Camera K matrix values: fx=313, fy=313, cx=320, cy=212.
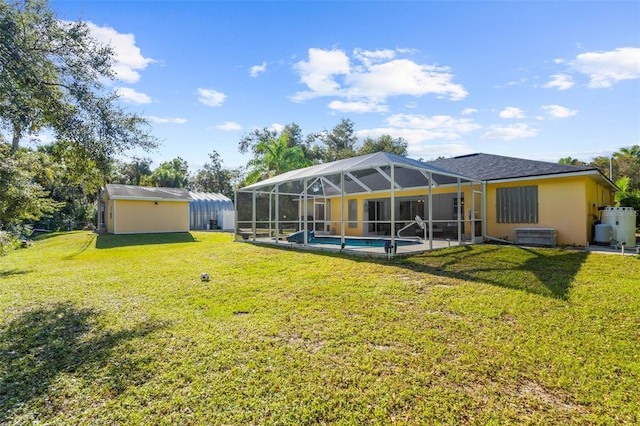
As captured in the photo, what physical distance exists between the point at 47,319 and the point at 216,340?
115 inches

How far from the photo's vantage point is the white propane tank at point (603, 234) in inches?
413

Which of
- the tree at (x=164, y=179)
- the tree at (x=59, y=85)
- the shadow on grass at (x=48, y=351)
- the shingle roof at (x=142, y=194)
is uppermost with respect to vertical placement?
the tree at (x=164, y=179)

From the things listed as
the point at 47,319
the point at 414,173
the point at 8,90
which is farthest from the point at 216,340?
the point at 414,173

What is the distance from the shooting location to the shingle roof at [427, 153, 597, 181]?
11038 mm

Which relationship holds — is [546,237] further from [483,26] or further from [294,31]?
[294,31]

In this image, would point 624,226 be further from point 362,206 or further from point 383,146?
point 383,146

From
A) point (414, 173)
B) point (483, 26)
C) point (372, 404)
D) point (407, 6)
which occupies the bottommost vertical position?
point (372, 404)

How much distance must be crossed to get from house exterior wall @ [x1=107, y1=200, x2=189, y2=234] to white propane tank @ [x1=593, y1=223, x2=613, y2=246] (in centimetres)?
2336

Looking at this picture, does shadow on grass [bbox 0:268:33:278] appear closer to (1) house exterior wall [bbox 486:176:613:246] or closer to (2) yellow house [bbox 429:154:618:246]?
(2) yellow house [bbox 429:154:618:246]

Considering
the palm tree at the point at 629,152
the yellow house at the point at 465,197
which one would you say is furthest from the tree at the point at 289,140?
the palm tree at the point at 629,152

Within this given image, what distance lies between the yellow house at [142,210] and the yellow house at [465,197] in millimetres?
8258

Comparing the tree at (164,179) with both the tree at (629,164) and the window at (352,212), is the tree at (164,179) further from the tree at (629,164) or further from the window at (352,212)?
the tree at (629,164)

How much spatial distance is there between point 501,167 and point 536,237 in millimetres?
3527

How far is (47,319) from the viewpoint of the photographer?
462 cm
